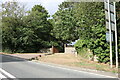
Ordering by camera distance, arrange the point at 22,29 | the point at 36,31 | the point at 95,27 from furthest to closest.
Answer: the point at 36,31
the point at 22,29
the point at 95,27

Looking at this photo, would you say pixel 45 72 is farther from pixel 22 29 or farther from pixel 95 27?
pixel 22 29

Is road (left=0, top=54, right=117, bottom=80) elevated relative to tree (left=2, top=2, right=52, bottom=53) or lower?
lower

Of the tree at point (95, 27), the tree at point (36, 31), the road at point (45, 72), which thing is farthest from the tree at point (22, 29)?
the road at point (45, 72)

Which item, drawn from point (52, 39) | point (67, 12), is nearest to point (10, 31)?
point (52, 39)

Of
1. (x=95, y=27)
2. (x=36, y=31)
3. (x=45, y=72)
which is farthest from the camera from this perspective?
(x=36, y=31)

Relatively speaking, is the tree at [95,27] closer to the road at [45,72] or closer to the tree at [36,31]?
the road at [45,72]

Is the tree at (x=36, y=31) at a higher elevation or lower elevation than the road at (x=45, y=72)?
higher

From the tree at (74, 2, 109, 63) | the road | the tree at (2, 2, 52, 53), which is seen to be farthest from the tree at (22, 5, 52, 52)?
the road

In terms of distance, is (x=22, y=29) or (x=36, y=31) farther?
(x=36, y=31)

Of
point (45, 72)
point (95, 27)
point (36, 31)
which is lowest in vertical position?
point (45, 72)

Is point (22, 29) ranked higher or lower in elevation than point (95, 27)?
higher

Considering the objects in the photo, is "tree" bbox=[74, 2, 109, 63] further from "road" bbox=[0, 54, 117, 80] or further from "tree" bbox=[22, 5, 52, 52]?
"tree" bbox=[22, 5, 52, 52]

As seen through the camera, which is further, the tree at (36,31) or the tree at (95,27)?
the tree at (36,31)

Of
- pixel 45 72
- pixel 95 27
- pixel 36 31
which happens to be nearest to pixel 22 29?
pixel 36 31
